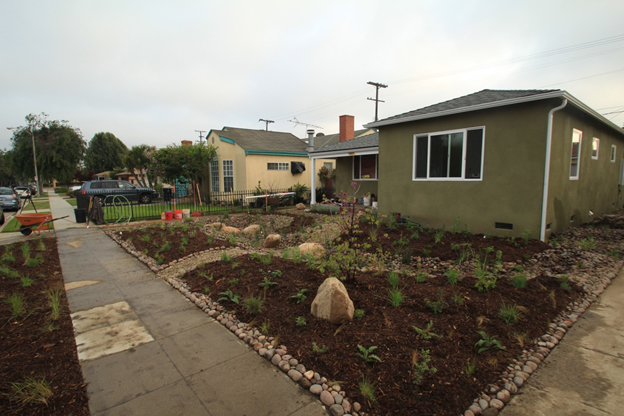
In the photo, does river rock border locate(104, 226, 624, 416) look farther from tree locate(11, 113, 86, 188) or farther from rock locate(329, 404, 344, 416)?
tree locate(11, 113, 86, 188)

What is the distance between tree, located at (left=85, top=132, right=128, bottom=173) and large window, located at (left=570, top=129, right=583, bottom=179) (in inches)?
2544

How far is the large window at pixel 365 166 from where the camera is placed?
13.8m

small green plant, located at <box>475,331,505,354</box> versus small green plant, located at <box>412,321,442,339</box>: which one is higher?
small green plant, located at <box>412,321,442,339</box>

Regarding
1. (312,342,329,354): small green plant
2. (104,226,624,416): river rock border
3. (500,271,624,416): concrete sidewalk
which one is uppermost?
(312,342,329,354): small green plant

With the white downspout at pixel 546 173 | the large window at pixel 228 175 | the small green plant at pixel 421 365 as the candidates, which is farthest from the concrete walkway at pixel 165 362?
the large window at pixel 228 175

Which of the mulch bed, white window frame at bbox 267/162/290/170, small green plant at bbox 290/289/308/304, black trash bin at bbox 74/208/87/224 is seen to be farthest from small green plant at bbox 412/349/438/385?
white window frame at bbox 267/162/290/170

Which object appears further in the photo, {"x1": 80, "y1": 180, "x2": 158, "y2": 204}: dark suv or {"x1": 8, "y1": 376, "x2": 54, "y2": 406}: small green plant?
{"x1": 80, "y1": 180, "x2": 158, "y2": 204}: dark suv

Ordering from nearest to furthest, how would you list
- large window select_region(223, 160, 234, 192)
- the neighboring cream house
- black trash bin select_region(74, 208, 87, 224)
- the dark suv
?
black trash bin select_region(74, 208, 87, 224) → the neighboring cream house → large window select_region(223, 160, 234, 192) → the dark suv

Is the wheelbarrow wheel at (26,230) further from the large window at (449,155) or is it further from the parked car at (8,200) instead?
the parked car at (8,200)

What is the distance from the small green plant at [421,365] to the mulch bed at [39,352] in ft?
8.34

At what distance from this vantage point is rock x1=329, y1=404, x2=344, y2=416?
87.8 inches

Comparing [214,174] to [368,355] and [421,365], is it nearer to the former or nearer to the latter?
[368,355]

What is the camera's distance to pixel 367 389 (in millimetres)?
2348

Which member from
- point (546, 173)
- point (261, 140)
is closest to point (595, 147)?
point (546, 173)
